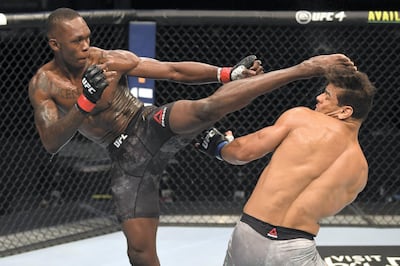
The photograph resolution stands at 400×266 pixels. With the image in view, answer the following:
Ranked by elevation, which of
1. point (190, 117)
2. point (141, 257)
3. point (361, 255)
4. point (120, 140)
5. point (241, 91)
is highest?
point (241, 91)

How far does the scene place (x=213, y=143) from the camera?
3.38 metres

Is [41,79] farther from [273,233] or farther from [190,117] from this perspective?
[273,233]

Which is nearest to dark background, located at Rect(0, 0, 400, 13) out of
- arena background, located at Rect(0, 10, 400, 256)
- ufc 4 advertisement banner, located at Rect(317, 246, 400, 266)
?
arena background, located at Rect(0, 10, 400, 256)

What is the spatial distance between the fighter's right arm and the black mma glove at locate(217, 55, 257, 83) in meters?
0.71

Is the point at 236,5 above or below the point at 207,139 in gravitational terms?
below

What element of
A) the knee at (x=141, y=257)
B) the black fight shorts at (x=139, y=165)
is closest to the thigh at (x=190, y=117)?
the black fight shorts at (x=139, y=165)

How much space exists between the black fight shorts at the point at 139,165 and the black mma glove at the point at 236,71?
1.13ft

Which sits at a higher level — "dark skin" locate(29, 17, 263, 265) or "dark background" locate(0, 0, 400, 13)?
"dark skin" locate(29, 17, 263, 265)

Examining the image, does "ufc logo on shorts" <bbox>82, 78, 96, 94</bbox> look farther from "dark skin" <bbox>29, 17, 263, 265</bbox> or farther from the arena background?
the arena background

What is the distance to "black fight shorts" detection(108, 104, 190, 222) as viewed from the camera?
377cm

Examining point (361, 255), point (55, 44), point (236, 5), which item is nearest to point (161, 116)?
point (55, 44)

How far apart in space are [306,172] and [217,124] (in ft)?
9.20

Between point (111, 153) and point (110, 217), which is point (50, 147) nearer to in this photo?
point (111, 153)

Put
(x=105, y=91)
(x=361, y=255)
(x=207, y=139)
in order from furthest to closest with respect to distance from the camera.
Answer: (x=361, y=255)
(x=105, y=91)
(x=207, y=139)
